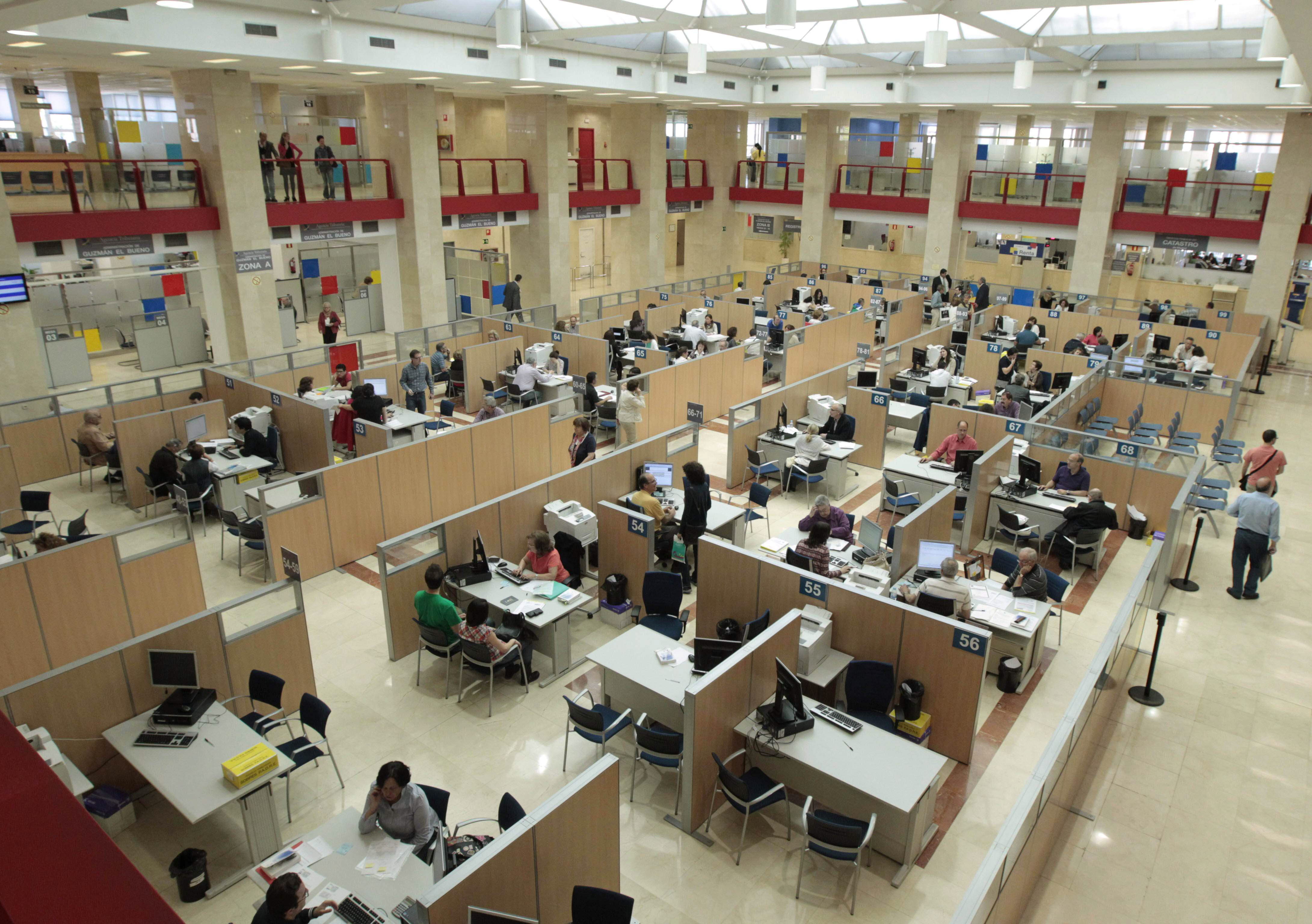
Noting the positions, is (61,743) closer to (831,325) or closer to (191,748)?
(191,748)

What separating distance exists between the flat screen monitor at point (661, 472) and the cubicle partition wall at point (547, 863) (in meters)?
5.23

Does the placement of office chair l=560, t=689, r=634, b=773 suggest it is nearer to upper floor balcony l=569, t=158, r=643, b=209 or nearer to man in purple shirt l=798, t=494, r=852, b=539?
man in purple shirt l=798, t=494, r=852, b=539

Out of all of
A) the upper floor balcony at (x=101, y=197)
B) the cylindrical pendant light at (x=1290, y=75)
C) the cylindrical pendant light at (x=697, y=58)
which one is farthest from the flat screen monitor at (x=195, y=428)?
the cylindrical pendant light at (x=1290, y=75)

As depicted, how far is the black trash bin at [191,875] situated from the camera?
17.9 ft

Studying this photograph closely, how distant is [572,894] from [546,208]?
19511mm

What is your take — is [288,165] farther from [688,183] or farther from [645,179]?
→ [688,183]

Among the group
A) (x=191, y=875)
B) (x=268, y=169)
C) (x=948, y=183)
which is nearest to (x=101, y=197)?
(x=268, y=169)

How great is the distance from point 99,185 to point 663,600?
43.4ft

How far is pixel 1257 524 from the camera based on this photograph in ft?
30.2

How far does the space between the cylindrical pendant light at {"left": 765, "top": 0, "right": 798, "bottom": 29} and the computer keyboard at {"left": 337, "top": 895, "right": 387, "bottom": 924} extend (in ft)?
30.2

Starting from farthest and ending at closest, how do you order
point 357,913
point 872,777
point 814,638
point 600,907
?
1. point 814,638
2. point 872,777
3. point 357,913
4. point 600,907

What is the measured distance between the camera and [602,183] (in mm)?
24438

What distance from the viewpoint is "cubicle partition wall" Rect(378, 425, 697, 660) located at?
26.5 ft

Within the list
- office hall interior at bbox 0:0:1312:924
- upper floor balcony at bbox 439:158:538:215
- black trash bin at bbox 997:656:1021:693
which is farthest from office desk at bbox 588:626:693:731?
upper floor balcony at bbox 439:158:538:215
